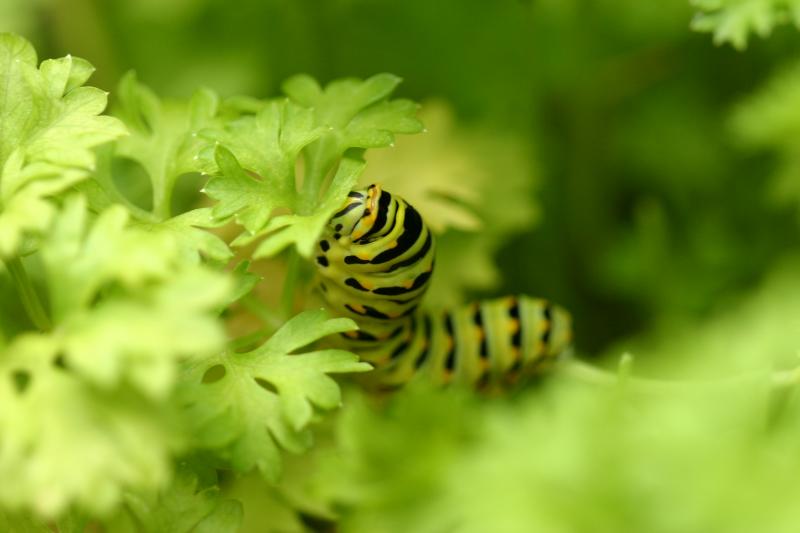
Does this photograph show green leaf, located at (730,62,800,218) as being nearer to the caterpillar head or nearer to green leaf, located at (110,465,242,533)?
the caterpillar head

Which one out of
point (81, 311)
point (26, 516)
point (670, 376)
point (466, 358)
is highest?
point (670, 376)

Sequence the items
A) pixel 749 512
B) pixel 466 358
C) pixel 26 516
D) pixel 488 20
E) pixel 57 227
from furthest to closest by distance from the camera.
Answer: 1. pixel 488 20
2. pixel 466 358
3. pixel 26 516
4. pixel 57 227
5. pixel 749 512

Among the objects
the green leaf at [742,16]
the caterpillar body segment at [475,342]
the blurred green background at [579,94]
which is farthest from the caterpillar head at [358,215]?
the blurred green background at [579,94]

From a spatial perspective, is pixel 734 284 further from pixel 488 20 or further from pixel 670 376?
pixel 488 20

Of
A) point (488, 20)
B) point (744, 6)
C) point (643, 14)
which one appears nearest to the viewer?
point (744, 6)

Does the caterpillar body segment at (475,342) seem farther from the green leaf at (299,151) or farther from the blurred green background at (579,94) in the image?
the blurred green background at (579,94)

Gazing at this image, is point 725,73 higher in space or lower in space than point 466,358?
higher

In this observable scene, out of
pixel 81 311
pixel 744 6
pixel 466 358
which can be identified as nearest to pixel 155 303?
pixel 81 311
